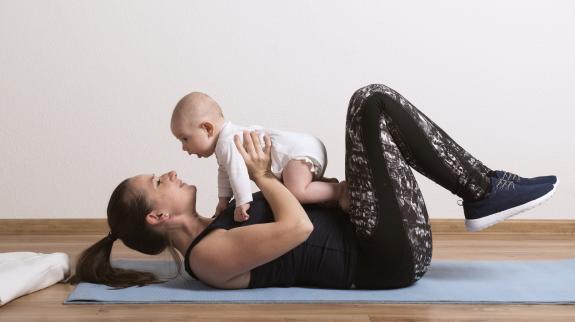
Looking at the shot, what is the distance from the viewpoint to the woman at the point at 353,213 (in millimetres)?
2689

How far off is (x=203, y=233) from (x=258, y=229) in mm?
215

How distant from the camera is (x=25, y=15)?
14.7ft

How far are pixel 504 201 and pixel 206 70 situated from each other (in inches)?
88.0

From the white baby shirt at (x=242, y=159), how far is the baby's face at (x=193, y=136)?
0.04 meters

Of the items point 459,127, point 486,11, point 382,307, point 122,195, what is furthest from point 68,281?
point 486,11

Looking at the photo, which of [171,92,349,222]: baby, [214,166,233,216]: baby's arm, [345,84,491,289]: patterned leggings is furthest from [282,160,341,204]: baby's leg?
[214,166,233,216]: baby's arm

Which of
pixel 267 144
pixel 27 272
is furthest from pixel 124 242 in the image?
pixel 267 144

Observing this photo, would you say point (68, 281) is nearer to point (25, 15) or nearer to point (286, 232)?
point (286, 232)

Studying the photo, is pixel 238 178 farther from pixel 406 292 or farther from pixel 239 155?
pixel 406 292

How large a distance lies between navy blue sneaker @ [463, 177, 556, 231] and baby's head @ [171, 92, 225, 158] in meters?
0.92

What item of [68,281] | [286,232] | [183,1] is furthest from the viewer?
[183,1]

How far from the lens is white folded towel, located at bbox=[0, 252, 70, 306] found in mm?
2795

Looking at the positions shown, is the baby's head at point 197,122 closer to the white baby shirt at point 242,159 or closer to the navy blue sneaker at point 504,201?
the white baby shirt at point 242,159

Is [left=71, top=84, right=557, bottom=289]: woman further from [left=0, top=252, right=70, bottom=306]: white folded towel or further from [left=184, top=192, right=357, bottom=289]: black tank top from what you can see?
[left=0, top=252, right=70, bottom=306]: white folded towel
